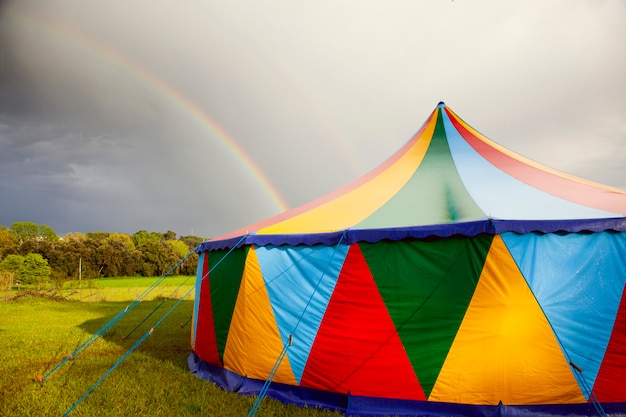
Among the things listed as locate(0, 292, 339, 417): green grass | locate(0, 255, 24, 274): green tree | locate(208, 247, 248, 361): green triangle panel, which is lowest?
locate(0, 292, 339, 417): green grass

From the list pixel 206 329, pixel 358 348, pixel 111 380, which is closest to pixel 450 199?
pixel 358 348

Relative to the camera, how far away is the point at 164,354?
22.4ft

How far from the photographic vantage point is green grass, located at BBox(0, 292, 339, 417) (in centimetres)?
421

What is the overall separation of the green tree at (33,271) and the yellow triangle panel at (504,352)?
3260cm

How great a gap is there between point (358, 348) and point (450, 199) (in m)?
2.00

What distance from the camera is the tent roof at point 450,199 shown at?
13.0 ft

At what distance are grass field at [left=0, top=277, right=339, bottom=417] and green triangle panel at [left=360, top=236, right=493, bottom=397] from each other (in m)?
1.13

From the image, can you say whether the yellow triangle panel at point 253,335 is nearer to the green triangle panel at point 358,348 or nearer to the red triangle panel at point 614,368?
the green triangle panel at point 358,348

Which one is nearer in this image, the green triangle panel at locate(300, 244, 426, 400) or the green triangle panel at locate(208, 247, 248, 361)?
the green triangle panel at locate(300, 244, 426, 400)

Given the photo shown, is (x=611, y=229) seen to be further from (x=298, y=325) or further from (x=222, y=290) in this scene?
(x=222, y=290)

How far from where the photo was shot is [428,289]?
4059mm

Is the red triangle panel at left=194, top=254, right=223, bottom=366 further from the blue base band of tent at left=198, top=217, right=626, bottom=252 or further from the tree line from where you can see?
the tree line

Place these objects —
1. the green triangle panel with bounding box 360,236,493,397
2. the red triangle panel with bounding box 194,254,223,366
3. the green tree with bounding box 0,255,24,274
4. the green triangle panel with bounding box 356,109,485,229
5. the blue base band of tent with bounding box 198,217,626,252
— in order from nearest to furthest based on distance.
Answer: the blue base band of tent with bounding box 198,217,626,252 → the green triangle panel with bounding box 360,236,493,397 → the green triangle panel with bounding box 356,109,485,229 → the red triangle panel with bounding box 194,254,223,366 → the green tree with bounding box 0,255,24,274

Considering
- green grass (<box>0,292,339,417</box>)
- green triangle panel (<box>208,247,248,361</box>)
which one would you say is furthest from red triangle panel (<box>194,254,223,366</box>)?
green grass (<box>0,292,339,417</box>)
